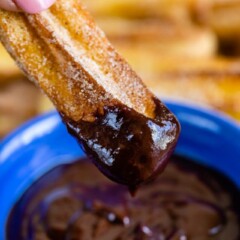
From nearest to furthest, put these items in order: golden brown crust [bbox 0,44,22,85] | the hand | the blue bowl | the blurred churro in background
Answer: the hand → the blue bowl → the blurred churro in background → golden brown crust [bbox 0,44,22,85]

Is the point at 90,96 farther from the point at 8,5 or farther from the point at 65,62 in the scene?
the point at 8,5

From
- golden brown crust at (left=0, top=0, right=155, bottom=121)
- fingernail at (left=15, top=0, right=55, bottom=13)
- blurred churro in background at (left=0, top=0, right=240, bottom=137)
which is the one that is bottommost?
blurred churro in background at (left=0, top=0, right=240, bottom=137)

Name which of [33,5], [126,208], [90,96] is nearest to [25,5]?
[33,5]

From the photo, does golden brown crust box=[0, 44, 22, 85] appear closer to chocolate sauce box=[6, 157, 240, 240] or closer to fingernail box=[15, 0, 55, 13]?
chocolate sauce box=[6, 157, 240, 240]

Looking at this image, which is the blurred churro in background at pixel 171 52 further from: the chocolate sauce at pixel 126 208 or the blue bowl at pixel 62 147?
the chocolate sauce at pixel 126 208

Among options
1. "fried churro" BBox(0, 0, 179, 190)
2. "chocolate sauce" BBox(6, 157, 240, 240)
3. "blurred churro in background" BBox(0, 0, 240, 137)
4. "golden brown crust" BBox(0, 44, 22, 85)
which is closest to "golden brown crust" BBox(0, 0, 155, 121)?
"fried churro" BBox(0, 0, 179, 190)

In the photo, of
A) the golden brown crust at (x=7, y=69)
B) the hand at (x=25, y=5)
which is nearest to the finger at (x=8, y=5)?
the hand at (x=25, y=5)
